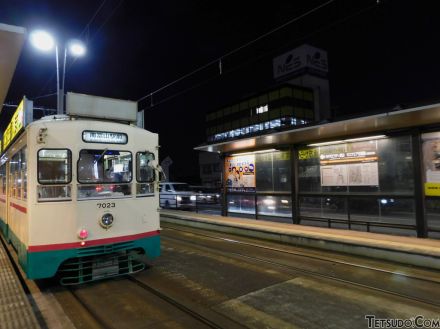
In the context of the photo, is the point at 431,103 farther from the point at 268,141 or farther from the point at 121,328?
the point at 121,328

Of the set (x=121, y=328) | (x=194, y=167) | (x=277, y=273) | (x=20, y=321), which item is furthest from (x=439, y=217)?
(x=194, y=167)

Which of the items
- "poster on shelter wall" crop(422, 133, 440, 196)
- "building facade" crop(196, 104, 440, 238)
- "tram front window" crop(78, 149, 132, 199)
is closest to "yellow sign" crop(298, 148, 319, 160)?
"building facade" crop(196, 104, 440, 238)

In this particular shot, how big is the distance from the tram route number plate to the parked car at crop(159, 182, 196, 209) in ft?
42.9

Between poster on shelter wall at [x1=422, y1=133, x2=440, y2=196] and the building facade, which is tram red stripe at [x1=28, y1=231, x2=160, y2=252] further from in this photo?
poster on shelter wall at [x1=422, y1=133, x2=440, y2=196]

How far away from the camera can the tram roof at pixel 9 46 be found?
18.6 ft

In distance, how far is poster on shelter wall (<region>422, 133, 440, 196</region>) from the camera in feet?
27.4

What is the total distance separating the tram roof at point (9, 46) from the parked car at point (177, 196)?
41.1 feet

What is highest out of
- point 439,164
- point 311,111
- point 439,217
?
point 311,111

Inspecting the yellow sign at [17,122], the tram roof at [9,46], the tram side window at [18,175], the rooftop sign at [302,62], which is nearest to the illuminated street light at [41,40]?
the tram roof at [9,46]

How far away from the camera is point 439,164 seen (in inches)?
329

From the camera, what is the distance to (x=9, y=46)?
6258 mm

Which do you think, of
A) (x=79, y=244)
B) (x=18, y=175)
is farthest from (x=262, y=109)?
(x=79, y=244)

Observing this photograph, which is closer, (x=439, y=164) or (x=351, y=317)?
(x=351, y=317)

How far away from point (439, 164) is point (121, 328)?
805cm
